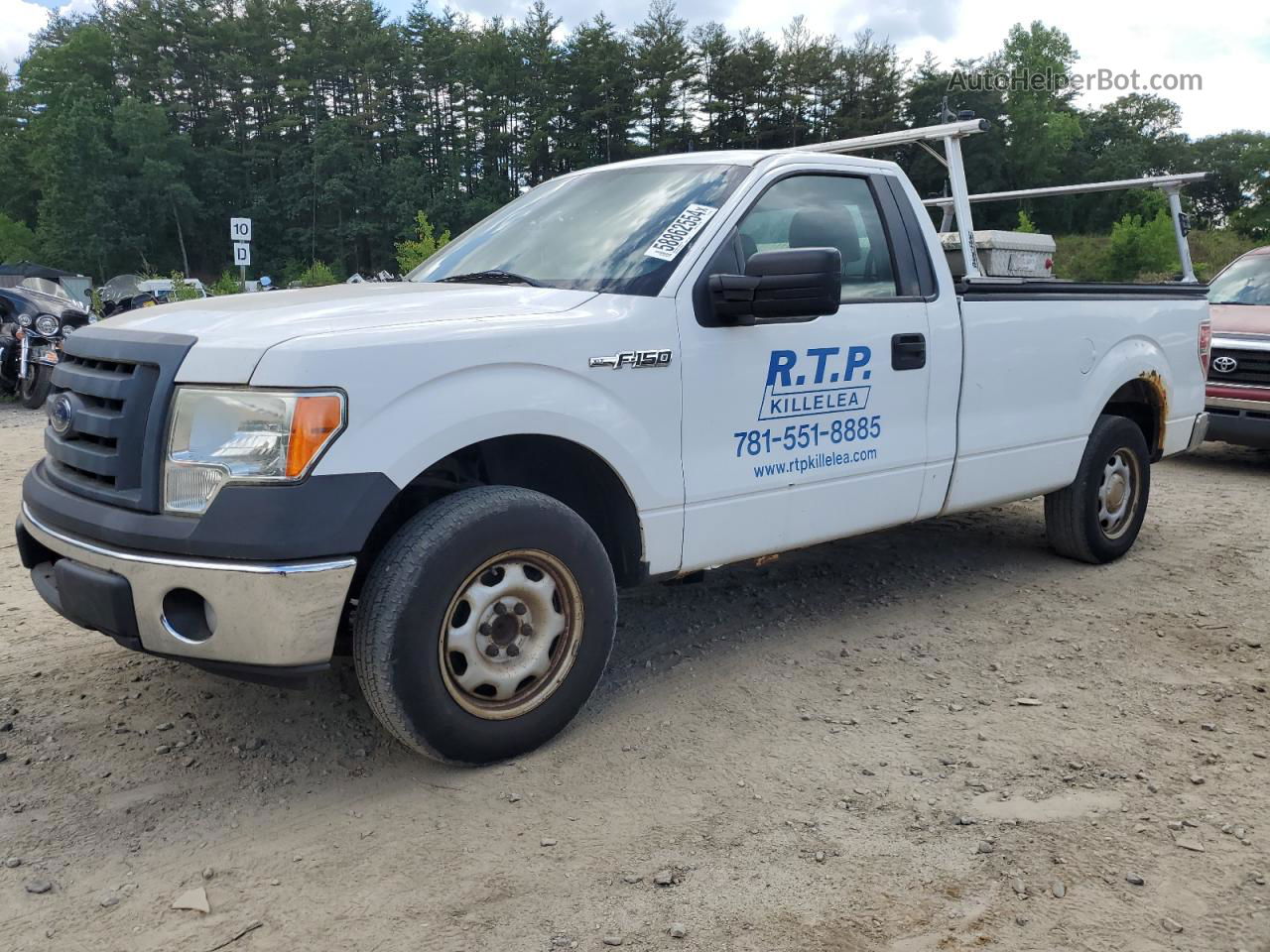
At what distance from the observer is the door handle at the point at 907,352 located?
416cm

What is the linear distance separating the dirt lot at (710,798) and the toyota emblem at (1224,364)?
4675 millimetres

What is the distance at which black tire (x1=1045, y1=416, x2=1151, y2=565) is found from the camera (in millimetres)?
5391

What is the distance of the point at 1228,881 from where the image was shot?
2646 mm

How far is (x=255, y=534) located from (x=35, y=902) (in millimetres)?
1040

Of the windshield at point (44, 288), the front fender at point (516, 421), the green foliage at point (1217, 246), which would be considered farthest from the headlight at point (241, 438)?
the green foliage at point (1217, 246)

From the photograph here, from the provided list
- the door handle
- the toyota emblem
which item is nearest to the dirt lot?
the door handle

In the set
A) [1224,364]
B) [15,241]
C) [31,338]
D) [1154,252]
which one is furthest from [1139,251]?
[15,241]

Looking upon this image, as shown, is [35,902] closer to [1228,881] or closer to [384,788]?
[384,788]

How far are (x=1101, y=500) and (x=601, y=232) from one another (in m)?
3.29

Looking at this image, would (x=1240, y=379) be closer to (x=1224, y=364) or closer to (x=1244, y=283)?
(x=1224, y=364)

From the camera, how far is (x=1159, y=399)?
5703 millimetres

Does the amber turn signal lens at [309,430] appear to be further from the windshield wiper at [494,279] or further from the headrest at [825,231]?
the headrest at [825,231]

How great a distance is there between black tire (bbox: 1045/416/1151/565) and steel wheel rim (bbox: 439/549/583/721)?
329cm

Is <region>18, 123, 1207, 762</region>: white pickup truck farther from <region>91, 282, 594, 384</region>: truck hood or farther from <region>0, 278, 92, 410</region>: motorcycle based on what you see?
<region>0, 278, 92, 410</region>: motorcycle
